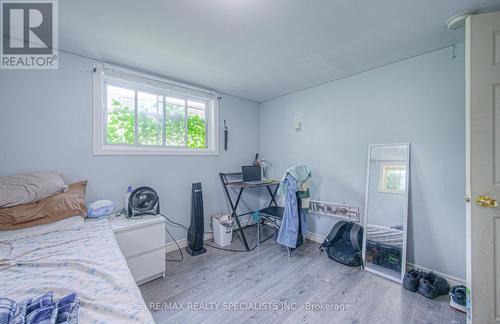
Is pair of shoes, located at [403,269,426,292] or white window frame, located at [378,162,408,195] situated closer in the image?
pair of shoes, located at [403,269,426,292]

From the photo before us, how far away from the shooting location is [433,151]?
6.59ft

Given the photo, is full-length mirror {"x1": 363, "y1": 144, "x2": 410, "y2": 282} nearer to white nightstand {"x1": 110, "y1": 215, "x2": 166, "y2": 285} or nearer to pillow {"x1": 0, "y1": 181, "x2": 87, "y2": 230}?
white nightstand {"x1": 110, "y1": 215, "x2": 166, "y2": 285}

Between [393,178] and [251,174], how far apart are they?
75.1 inches

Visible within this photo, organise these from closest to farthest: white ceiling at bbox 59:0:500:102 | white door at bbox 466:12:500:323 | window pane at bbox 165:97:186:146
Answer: white door at bbox 466:12:500:323 < white ceiling at bbox 59:0:500:102 < window pane at bbox 165:97:186:146

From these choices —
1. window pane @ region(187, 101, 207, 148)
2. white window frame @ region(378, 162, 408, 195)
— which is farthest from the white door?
window pane @ region(187, 101, 207, 148)

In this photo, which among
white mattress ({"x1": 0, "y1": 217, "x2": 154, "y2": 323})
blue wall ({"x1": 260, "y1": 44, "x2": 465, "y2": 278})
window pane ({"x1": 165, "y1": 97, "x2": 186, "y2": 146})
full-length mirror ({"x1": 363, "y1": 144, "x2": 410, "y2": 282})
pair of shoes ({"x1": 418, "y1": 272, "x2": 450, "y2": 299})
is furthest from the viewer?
window pane ({"x1": 165, "y1": 97, "x2": 186, "y2": 146})

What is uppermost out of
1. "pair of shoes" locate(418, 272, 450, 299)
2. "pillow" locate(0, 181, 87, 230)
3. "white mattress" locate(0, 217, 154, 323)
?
"pillow" locate(0, 181, 87, 230)

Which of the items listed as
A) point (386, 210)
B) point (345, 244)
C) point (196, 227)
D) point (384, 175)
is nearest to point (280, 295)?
point (345, 244)

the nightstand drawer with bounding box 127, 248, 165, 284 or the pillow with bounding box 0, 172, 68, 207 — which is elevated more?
the pillow with bounding box 0, 172, 68, 207

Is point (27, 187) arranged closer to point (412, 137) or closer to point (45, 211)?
point (45, 211)

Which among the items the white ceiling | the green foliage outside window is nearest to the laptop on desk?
the green foliage outside window

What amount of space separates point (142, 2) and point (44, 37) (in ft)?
3.85

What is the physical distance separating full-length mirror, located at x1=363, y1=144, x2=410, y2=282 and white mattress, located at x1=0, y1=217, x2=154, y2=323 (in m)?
2.40

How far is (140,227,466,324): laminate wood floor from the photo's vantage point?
1.57 meters
